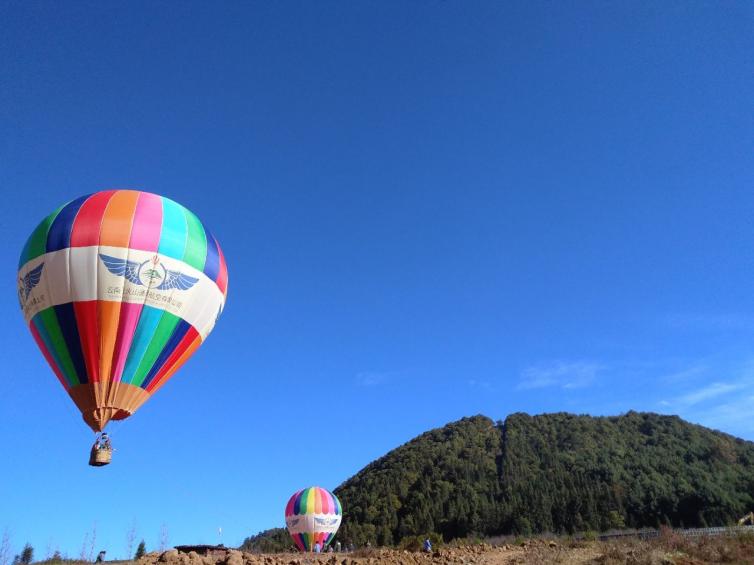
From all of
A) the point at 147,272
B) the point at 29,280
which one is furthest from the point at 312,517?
the point at 29,280

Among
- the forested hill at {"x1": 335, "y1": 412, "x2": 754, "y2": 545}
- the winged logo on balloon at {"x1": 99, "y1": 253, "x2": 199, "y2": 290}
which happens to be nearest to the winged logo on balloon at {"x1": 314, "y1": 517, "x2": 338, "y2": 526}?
the winged logo on balloon at {"x1": 99, "y1": 253, "x2": 199, "y2": 290}

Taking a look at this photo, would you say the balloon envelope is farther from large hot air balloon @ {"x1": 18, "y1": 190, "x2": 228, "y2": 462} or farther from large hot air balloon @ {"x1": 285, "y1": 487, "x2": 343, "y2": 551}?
large hot air balloon @ {"x1": 285, "y1": 487, "x2": 343, "y2": 551}

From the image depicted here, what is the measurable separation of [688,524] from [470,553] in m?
64.0

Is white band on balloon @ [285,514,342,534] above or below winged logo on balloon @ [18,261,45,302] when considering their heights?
below

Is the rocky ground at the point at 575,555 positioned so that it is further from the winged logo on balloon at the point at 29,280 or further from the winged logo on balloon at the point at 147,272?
the winged logo on balloon at the point at 29,280

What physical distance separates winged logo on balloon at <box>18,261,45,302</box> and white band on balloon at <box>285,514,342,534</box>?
3375 cm

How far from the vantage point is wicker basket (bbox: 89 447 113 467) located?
58.9ft

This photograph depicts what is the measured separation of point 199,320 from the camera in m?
21.5

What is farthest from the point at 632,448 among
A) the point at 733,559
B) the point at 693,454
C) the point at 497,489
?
the point at 733,559

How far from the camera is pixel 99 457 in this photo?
1800 cm

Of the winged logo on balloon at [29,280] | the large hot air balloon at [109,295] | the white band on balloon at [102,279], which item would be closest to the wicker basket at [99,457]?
the large hot air balloon at [109,295]

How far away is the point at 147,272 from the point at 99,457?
6.61 metres

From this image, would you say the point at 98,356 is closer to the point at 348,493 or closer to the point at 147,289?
the point at 147,289

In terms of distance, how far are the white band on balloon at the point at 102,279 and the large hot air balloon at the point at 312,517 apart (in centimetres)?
3224
